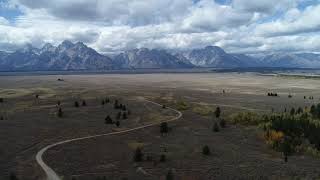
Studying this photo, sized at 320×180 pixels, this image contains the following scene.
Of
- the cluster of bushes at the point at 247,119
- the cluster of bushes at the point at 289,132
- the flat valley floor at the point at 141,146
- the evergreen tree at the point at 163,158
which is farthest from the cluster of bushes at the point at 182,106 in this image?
the evergreen tree at the point at 163,158

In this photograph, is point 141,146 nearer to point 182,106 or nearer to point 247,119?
point 247,119

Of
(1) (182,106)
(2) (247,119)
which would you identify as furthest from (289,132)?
(1) (182,106)

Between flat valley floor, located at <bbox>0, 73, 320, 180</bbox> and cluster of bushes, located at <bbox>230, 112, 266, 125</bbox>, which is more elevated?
cluster of bushes, located at <bbox>230, 112, 266, 125</bbox>

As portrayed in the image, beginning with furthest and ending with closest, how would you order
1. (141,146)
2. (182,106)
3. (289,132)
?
(182,106), (289,132), (141,146)

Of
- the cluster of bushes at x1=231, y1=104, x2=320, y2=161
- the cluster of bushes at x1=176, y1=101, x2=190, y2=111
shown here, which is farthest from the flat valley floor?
the cluster of bushes at x1=176, y1=101, x2=190, y2=111

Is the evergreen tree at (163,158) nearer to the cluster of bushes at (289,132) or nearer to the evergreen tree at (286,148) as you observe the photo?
the evergreen tree at (286,148)

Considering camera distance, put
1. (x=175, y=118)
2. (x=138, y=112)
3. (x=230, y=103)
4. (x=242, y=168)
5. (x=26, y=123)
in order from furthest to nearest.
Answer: (x=230, y=103) → (x=138, y=112) → (x=175, y=118) → (x=26, y=123) → (x=242, y=168)

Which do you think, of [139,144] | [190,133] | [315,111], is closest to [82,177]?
[139,144]

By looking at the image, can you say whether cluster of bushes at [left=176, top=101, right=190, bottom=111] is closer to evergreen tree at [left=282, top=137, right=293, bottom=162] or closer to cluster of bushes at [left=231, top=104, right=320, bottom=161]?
cluster of bushes at [left=231, top=104, right=320, bottom=161]

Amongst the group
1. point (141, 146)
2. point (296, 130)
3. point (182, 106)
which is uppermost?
point (296, 130)

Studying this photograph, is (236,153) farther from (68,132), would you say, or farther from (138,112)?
(138,112)

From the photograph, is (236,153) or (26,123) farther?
(26,123)
